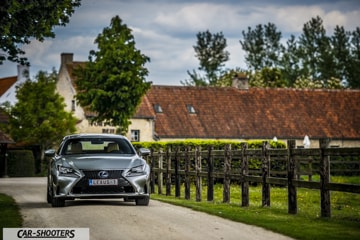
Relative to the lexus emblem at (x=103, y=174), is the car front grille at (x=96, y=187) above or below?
below

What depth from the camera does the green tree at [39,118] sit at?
6706 centimetres

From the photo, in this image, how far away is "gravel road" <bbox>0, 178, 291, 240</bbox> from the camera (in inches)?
512

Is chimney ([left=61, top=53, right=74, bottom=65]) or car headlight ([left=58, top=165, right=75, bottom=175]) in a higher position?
chimney ([left=61, top=53, right=74, bottom=65])

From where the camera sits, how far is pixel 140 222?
14.8 m

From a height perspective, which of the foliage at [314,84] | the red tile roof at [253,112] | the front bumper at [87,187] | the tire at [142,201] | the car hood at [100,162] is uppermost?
the foliage at [314,84]

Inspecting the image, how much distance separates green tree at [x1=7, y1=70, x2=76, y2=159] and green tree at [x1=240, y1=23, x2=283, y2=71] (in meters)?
44.2

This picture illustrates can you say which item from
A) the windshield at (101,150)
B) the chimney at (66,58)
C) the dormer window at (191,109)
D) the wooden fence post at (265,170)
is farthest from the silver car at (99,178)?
the chimney at (66,58)

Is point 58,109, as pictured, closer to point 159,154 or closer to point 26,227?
point 159,154

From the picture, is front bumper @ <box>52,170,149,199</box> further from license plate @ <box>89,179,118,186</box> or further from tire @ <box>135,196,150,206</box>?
tire @ <box>135,196,150,206</box>

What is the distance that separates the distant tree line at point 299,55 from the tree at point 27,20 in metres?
73.9

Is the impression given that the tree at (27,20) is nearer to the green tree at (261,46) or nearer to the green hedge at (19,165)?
the green hedge at (19,165)

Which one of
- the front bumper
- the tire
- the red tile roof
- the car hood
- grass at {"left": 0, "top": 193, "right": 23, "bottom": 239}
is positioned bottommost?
grass at {"left": 0, "top": 193, "right": 23, "bottom": 239}

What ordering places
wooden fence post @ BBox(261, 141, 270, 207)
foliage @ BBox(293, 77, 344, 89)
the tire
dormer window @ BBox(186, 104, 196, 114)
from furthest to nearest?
foliage @ BBox(293, 77, 344, 89) < dormer window @ BBox(186, 104, 196, 114) < wooden fence post @ BBox(261, 141, 270, 207) < the tire

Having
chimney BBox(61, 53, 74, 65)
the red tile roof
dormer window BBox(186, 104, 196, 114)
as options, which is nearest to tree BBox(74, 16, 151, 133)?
the red tile roof
